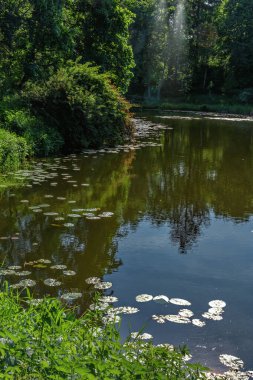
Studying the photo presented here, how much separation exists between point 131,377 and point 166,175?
10714 mm

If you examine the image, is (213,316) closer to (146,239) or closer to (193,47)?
(146,239)

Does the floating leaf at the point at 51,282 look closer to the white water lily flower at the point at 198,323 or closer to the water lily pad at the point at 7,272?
the water lily pad at the point at 7,272

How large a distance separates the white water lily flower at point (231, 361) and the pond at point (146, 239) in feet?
0.19

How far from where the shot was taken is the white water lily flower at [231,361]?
432 cm

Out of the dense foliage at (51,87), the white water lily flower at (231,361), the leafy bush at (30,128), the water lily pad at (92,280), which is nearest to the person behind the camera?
the white water lily flower at (231,361)

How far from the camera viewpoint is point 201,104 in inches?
2160

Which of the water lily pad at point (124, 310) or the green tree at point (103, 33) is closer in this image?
the water lily pad at point (124, 310)

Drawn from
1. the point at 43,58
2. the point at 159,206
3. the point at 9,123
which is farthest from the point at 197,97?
the point at 159,206

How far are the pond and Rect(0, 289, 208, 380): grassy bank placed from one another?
1009mm

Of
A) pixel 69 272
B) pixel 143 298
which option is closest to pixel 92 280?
pixel 69 272

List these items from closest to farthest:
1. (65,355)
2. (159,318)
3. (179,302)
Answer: (65,355)
(159,318)
(179,302)

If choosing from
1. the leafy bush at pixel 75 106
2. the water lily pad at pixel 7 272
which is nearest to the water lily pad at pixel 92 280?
the water lily pad at pixel 7 272

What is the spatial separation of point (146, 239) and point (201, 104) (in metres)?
49.0

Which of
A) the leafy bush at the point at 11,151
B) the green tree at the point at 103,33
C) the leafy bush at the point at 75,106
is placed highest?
the green tree at the point at 103,33
